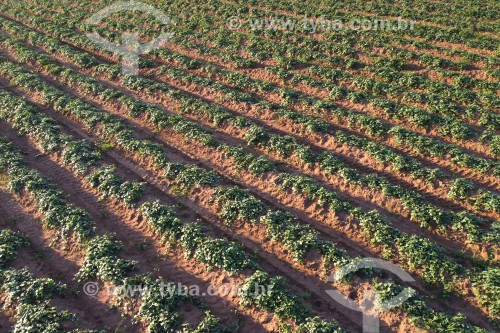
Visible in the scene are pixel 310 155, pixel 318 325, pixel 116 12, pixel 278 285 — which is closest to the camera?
pixel 318 325

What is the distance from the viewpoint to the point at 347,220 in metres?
16.8

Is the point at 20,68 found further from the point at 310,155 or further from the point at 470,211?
the point at 470,211

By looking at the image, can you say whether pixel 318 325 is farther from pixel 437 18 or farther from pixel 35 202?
pixel 437 18

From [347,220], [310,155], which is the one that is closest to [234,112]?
[310,155]

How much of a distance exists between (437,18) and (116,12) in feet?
113

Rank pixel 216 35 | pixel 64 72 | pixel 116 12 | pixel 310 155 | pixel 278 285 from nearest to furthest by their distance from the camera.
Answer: pixel 278 285 → pixel 310 155 → pixel 64 72 → pixel 216 35 → pixel 116 12

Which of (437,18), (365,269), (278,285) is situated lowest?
(278,285)

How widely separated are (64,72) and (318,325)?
2707cm

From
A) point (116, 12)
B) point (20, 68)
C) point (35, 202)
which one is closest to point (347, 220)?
point (35, 202)

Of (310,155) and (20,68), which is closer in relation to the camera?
(310,155)

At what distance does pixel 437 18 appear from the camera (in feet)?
117

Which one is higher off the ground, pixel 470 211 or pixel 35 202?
pixel 470 211

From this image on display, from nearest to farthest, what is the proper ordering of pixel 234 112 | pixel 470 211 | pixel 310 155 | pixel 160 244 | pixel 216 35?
pixel 160 244
pixel 470 211
pixel 310 155
pixel 234 112
pixel 216 35

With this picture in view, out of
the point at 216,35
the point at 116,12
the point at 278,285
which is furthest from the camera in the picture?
the point at 116,12
